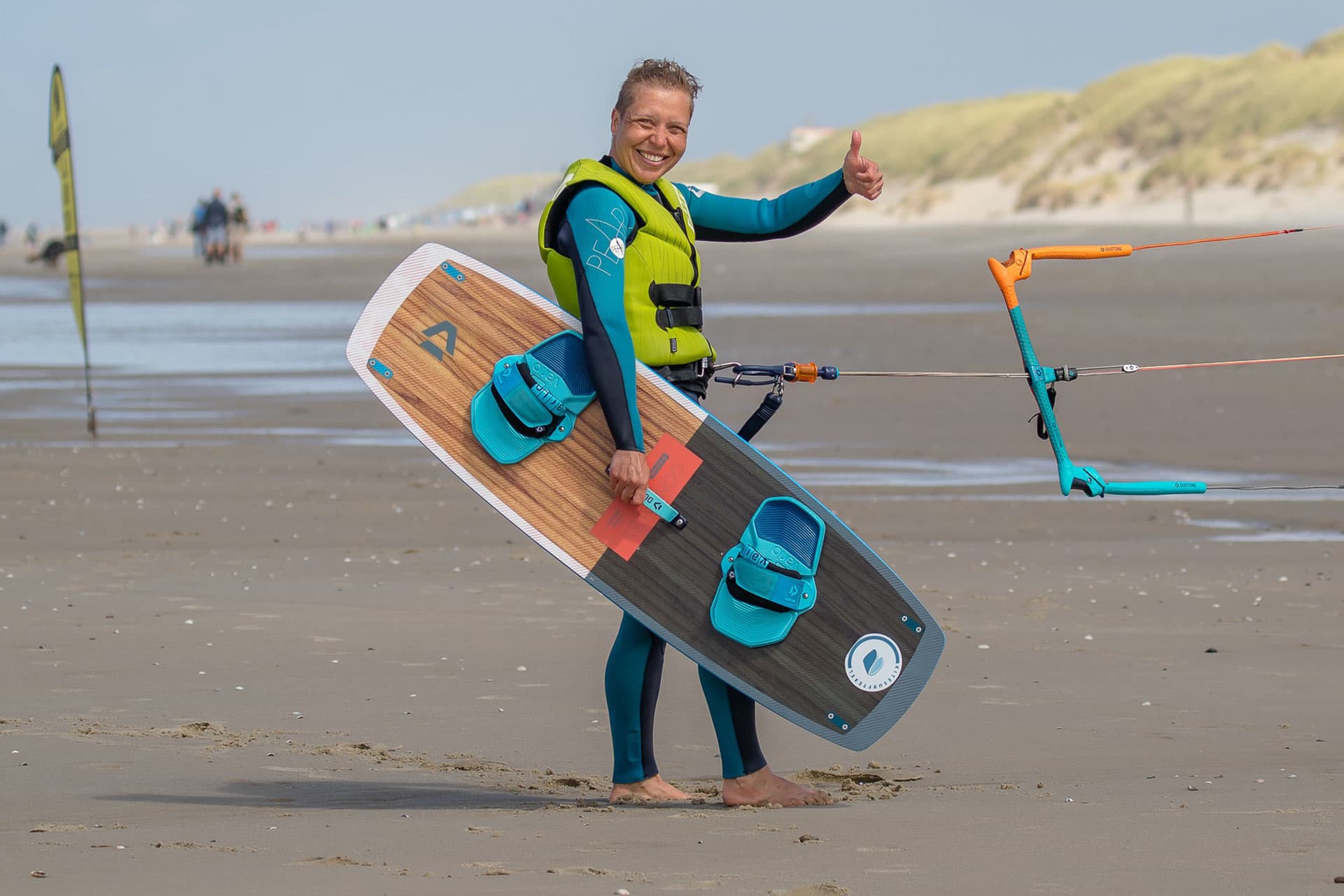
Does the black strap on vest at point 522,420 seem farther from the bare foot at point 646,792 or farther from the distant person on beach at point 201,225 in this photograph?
the distant person on beach at point 201,225

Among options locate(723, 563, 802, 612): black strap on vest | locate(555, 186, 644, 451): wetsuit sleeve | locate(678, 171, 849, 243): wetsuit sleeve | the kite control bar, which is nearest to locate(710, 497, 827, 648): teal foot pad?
locate(723, 563, 802, 612): black strap on vest

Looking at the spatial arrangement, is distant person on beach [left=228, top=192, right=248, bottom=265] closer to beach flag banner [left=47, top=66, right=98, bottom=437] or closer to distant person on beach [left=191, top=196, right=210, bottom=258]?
distant person on beach [left=191, top=196, right=210, bottom=258]

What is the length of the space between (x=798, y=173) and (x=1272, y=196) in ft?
282

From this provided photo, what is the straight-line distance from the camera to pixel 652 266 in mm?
4406

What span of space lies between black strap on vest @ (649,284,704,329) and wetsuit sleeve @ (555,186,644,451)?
4.8 inches

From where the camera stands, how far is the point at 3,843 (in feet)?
12.7

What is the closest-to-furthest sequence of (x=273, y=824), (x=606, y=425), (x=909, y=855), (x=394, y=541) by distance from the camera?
1. (x=909, y=855)
2. (x=273, y=824)
3. (x=606, y=425)
4. (x=394, y=541)

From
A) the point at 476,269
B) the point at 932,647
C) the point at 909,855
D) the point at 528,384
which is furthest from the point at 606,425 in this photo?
the point at 909,855

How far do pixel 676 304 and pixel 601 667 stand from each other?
1.81 meters

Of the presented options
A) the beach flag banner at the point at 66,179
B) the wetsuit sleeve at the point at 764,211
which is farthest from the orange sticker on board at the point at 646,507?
the beach flag banner at the point at 66,179

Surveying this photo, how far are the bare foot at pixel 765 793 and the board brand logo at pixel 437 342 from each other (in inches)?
49.3

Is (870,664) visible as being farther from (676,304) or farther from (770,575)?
(676,304)

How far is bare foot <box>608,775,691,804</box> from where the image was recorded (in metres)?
4.46

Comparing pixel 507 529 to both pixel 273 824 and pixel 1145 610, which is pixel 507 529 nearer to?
pixel 1145 610
